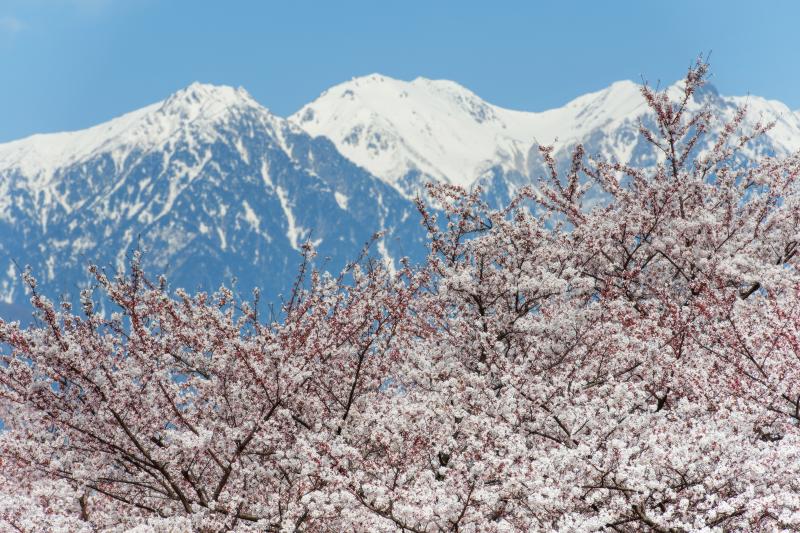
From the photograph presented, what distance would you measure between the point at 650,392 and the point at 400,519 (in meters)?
6.33

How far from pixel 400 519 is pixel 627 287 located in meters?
11.4

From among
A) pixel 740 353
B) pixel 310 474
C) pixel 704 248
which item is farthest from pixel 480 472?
pixel 704 248

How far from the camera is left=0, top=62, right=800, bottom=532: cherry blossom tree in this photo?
8.62 meters

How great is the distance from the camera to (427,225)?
1703 centimetres

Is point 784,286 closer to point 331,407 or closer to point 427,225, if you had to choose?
point 427,225

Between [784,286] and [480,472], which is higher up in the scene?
[784,286]

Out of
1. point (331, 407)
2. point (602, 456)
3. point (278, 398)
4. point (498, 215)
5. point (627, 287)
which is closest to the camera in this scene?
point (602, 456)

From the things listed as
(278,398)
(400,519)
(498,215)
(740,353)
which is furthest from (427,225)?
(400,519)

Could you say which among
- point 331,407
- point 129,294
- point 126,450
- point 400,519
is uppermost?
point 129,294

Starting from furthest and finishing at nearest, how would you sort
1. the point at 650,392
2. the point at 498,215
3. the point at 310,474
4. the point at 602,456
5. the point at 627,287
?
1. the point at 627,287
2. the point at 498,215
3. the point at 650,392
4. the point at 310,474
5. the point at 602,456

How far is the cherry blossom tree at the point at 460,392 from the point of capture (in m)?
8.62

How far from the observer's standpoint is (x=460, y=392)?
1268 cm

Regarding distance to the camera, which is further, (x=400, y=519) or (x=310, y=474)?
(x=310, y=474)

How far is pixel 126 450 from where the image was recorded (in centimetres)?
1149
